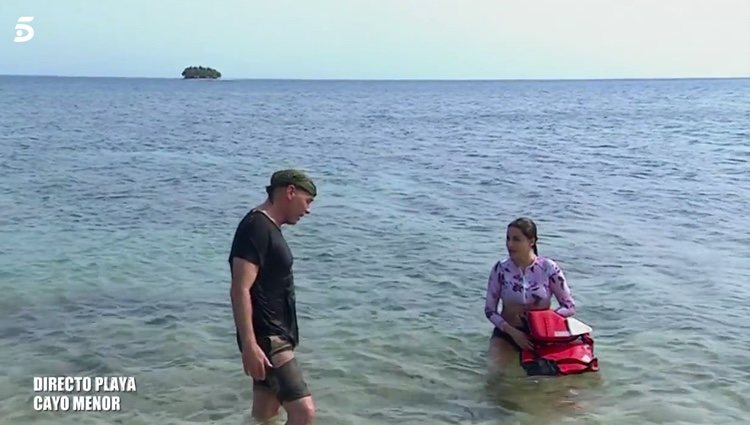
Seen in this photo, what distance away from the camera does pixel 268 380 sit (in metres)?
5.43

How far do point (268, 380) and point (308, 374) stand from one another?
2951mm

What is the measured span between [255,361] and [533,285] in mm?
3525

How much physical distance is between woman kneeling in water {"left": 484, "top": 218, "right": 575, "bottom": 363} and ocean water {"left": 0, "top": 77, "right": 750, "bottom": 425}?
541 mm

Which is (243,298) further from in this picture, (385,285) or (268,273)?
(385,285)

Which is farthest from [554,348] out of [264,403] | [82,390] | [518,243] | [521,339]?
[82,390]

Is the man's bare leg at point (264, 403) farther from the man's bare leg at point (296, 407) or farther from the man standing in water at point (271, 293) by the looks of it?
the man's bare leg at point (296, 407)

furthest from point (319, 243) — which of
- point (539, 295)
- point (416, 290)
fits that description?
point (539, 295)

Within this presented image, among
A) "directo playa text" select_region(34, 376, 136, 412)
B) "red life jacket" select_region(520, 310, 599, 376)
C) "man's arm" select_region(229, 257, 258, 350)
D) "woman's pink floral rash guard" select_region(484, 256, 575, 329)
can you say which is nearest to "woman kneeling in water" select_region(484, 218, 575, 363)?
"woman's pink floral rash guard" select_region(484, 256, 575, 329)

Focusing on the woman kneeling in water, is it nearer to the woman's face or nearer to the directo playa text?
the woman's face

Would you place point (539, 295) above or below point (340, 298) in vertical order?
above

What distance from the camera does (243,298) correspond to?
511 centimetres

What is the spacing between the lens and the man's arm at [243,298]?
16.7ft

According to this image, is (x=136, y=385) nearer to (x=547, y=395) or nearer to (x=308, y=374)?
(x=308, y=374)

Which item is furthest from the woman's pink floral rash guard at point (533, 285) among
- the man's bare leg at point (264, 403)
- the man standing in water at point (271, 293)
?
the man standing in water at point (271, 293)
